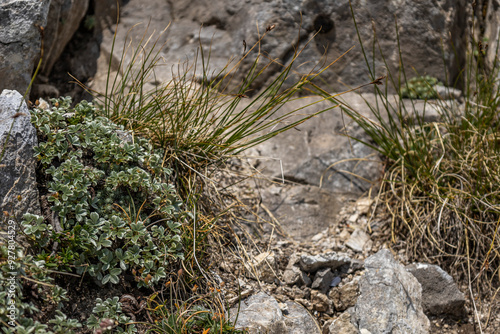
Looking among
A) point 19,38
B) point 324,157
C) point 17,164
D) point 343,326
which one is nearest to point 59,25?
point 19,38

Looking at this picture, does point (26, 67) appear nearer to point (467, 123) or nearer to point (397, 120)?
point (397, 120)

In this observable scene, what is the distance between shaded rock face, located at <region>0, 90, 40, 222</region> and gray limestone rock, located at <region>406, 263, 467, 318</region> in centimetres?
229

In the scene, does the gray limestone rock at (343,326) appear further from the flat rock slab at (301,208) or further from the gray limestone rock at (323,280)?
the flat rock slab at (301,208)

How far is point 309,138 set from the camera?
392cm

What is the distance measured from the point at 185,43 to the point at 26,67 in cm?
144

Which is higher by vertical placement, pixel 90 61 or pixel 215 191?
pixel 90 61

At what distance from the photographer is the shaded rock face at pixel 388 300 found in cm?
270

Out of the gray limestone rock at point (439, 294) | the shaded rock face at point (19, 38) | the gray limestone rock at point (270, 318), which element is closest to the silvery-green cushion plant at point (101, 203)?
the gray limestone rock at point (270, 318)

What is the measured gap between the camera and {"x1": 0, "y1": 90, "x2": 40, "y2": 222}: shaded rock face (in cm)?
231

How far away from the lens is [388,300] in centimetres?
277

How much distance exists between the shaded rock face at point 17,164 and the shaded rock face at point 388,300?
183cm

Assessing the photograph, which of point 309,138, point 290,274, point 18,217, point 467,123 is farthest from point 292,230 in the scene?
point 18,217

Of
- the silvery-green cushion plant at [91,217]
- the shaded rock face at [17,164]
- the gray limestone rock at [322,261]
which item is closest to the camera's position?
the silvery-green cushion plant at [91,217]

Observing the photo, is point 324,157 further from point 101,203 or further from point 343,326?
point 101,203
